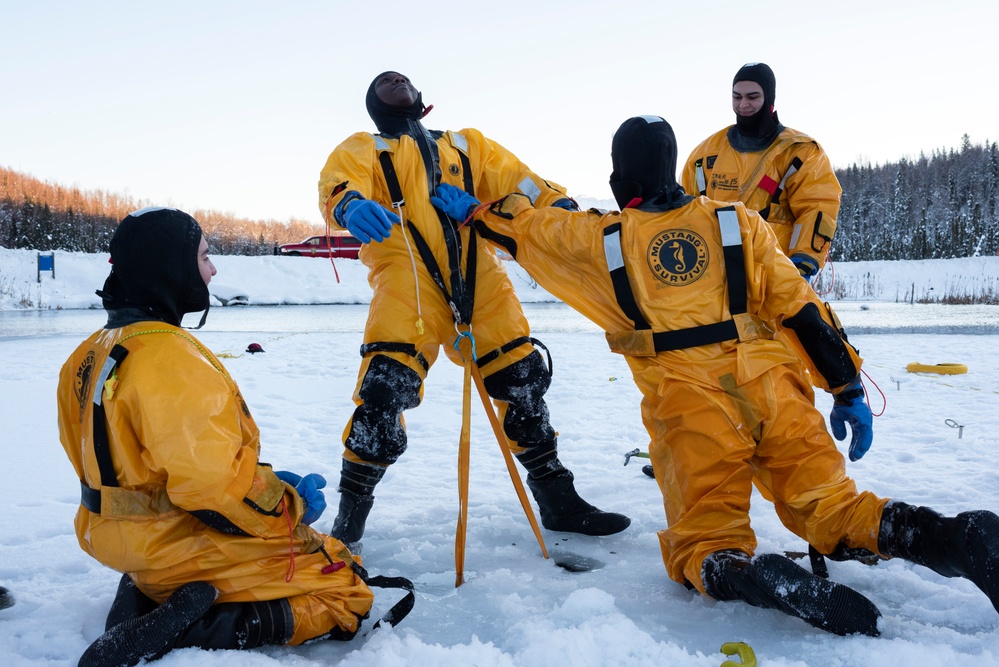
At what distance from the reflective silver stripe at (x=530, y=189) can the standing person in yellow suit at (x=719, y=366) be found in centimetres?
56

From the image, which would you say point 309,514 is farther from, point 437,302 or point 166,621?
point 437,302

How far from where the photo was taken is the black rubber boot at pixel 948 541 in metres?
1.75

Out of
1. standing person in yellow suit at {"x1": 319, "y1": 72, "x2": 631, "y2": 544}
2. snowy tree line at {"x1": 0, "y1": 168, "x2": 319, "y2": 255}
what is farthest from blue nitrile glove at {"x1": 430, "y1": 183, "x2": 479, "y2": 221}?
snowy tree line at {"x1": 0, "y1": 168, "x2": 319, "y2": 255}

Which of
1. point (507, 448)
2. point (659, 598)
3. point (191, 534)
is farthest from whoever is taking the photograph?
point (507, 448)

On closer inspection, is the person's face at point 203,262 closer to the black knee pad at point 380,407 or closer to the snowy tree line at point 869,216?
the black knee pad at point 380,407

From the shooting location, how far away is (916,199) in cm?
5966

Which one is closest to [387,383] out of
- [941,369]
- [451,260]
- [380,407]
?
[380,407]

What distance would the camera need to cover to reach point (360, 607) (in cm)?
211

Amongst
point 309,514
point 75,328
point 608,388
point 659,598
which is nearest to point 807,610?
point 659,598

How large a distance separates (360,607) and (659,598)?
96 centimetres

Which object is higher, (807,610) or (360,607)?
(807,610)

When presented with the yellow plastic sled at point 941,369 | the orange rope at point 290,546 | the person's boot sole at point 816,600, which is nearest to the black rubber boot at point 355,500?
the orange rope at point 290,546

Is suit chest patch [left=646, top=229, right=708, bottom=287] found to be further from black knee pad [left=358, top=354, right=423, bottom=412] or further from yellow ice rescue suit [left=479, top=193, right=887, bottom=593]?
black knee pad [left=358, top=354, right=423, bottom=412]

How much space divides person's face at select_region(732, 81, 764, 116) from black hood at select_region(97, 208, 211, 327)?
112 inches
